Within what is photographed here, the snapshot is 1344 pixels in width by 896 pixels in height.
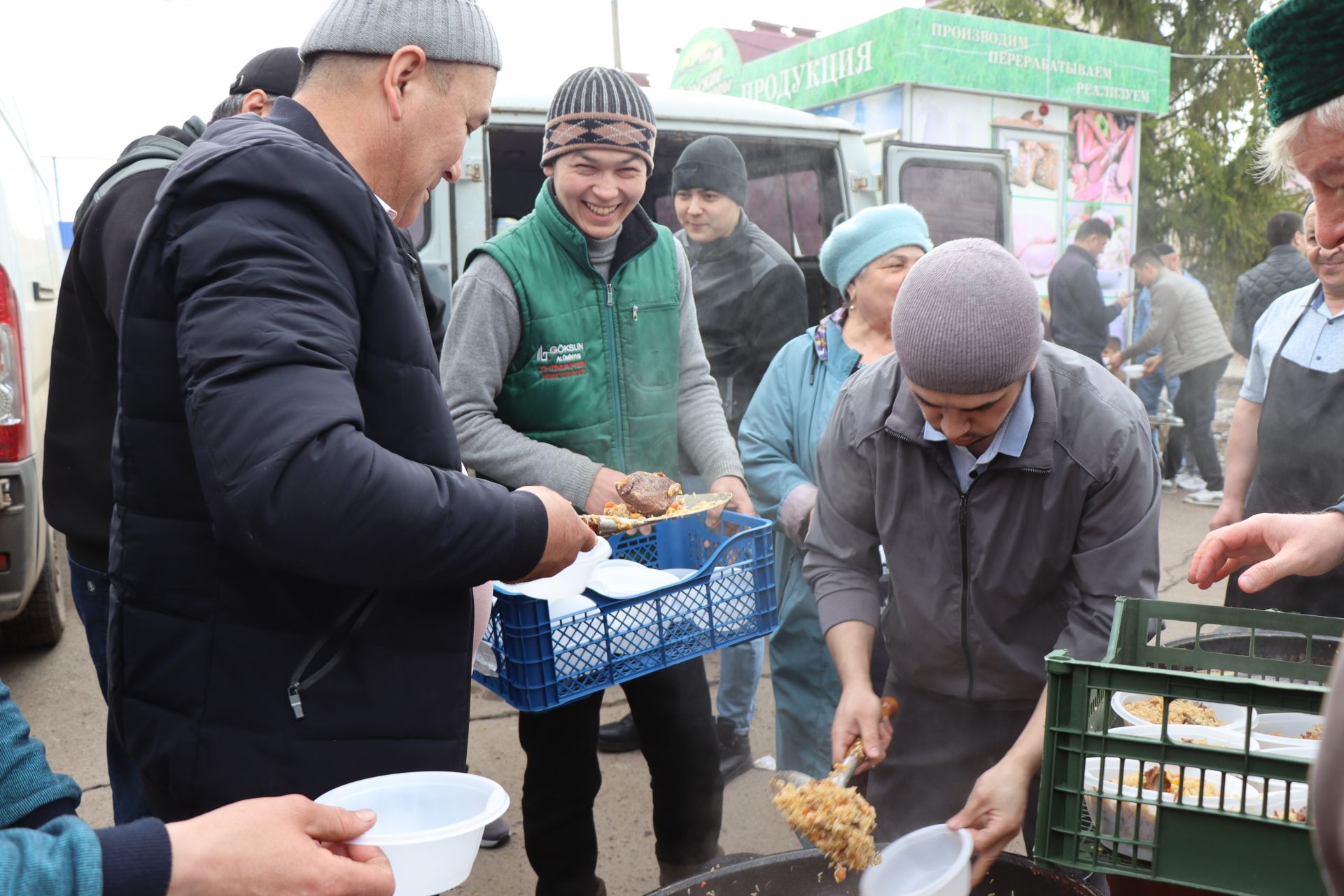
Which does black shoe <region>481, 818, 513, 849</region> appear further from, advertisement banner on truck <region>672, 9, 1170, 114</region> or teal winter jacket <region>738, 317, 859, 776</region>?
advertisement banner on truck <region>672, 9, 1170, 114</region>

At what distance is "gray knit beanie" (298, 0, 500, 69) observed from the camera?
162cm

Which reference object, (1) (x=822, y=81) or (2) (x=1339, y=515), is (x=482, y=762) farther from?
(1) (x=822, y=81)

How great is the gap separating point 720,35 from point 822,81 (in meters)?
3.72

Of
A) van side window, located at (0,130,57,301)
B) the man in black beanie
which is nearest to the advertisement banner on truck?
the man in black beanie

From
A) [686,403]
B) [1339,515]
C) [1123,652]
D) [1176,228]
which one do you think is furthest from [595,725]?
[1176,228]

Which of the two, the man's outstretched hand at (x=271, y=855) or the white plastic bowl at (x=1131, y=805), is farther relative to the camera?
the white plastic bowl at (x=1131, y=805)

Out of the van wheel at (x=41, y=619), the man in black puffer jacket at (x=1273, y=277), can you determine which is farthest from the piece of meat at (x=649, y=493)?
the man in black puffer jacket at (x=1273, y=277)

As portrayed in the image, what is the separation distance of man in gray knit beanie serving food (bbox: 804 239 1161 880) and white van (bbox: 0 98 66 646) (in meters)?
2.51

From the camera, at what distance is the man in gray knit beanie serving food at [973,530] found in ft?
6.10

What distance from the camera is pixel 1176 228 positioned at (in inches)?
693

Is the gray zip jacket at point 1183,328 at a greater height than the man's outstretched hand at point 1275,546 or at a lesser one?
greater

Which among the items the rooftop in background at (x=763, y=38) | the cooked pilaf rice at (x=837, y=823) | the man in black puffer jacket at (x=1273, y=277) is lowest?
the cooked pilaf rice at (x=837, y=823)

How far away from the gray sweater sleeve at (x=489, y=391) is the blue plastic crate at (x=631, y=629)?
0.55 metres

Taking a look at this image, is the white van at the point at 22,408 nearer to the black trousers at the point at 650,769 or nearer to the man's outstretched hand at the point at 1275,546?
the black trousers at the point at 650,769
